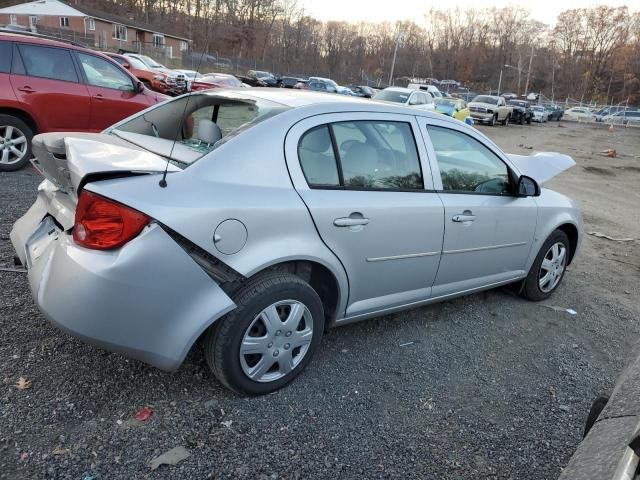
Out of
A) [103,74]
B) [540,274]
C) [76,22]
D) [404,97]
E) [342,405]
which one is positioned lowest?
[342,405]

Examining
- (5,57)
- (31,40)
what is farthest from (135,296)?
(31,40)

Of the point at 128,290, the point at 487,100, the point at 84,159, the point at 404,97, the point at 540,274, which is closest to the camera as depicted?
the point at 128,290

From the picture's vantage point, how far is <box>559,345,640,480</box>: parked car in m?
1.30

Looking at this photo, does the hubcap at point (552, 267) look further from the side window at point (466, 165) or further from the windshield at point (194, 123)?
the windshield at point (194, 123)

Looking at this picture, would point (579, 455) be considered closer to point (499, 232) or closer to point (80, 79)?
point (499, 232)

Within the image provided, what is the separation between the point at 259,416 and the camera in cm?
275

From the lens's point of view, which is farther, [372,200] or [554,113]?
[554,113]

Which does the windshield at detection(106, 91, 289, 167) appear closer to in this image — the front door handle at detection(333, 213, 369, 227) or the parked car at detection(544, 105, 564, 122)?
the front door handle at detection(333, 213, 369, 227)

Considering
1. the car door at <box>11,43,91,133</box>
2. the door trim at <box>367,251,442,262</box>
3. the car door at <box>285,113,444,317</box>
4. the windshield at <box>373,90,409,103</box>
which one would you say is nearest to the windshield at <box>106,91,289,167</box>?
the car door at <box>285,113,444,317</box>

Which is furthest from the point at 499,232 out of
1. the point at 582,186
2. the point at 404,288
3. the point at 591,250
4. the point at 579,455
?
the point at 582,186

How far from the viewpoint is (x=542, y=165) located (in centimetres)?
491

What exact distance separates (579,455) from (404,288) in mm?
1996

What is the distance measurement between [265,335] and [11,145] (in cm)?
580

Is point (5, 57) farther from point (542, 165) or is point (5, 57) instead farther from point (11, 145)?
point (542, 165)
